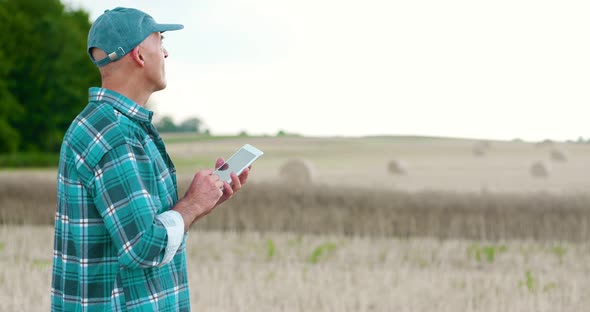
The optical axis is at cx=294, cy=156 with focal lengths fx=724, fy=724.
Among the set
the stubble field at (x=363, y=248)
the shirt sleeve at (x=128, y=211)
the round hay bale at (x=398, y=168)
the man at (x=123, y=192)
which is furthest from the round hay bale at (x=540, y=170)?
the shirt sleeve at (x=128, y=211)

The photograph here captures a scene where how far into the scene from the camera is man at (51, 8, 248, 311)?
98.2 inches

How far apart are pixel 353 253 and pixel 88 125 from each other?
5827 millimetres

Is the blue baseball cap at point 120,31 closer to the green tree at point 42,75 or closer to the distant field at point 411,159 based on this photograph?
the distant field at point 411,159

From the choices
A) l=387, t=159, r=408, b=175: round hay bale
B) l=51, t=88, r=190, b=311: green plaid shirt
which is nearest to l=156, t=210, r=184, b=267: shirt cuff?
l=51, t=88, r=190, b=311: green plaid shirt

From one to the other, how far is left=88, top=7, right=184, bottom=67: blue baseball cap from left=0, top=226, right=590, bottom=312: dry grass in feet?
10.5

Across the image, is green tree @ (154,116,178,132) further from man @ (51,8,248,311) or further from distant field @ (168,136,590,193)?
man @ (51,8,248,311)

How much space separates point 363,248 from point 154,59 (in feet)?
19.6

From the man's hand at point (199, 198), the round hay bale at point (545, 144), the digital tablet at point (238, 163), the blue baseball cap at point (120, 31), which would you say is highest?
the round hay bale at point (545, 144)

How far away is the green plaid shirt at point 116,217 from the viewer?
2.49 meters

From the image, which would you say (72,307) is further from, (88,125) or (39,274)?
(39,274)

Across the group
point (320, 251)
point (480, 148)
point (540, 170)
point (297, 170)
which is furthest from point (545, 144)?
point (320, 251)

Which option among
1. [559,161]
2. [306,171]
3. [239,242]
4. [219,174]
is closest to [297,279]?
[239,242]

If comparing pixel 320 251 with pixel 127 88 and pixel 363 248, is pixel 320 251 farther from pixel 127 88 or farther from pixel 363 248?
pixel 127 88

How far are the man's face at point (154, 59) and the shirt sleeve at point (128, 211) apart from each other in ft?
1.00
